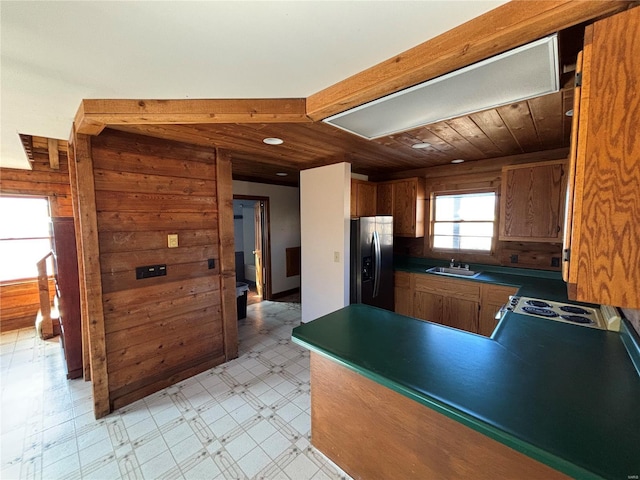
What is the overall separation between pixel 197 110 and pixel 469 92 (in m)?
1.65

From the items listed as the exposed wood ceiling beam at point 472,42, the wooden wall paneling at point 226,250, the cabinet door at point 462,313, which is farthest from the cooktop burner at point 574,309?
the wooden wall paneling at point 226,250

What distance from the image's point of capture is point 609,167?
0.82 meters

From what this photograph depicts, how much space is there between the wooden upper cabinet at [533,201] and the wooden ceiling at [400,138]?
0.27m

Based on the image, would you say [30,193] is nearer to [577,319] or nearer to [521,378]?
[521,378]

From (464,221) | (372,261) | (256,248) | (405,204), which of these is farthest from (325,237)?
(256,248)

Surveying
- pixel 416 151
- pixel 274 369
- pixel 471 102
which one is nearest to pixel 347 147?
pixel 416 151

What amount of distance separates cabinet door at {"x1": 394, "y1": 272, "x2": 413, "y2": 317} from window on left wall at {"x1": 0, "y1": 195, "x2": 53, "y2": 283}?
5132 millimetres

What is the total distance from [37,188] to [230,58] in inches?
178

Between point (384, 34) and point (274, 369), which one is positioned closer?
point (384, 34)

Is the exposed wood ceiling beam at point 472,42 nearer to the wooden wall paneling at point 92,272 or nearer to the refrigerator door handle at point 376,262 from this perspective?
the wooden wall paneling at point 92,272

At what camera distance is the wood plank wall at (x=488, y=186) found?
9.68 feet

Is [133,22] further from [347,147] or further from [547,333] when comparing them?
[547,333]

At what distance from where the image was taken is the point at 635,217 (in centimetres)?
80

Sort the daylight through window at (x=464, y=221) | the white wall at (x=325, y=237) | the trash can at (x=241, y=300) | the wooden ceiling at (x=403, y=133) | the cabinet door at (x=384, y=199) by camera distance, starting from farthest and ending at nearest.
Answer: the trash can at (x=241, y=300), the cabinet door at (x=384, y=199), the daylight through window at (x=464, y=221), the white wall at (x=325, y=237), the wooden ceiling at (x=403, y=133)
